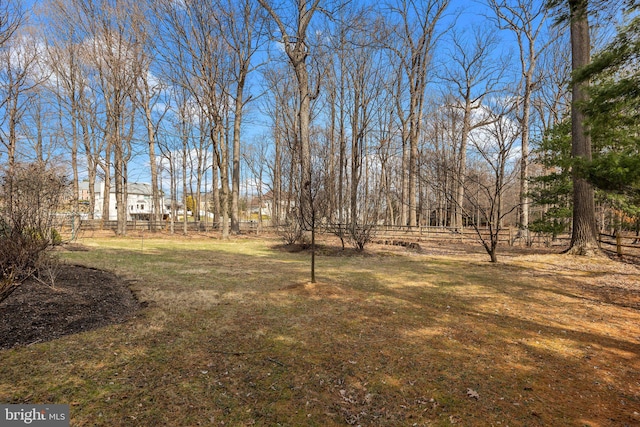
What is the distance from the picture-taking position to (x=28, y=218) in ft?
17.2

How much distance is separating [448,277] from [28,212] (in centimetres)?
840

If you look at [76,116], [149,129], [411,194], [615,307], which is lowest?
[615,307]

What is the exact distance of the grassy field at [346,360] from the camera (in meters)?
2.27

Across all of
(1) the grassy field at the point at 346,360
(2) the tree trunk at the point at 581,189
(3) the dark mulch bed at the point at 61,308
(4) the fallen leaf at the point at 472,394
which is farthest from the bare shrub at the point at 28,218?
(2) the tree trunk at the point at 581,189

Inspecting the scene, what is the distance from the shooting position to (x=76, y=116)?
2150 cm

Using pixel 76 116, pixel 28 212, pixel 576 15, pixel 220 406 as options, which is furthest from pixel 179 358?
pixel 76 116

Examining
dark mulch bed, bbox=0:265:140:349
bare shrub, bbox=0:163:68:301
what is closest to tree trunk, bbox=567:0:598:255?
dark mulch bed, bbox=0:265:140:349

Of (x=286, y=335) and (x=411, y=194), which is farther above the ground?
(x=411, y=194)

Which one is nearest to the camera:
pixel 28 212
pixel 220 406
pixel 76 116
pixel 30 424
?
pixel 30 424

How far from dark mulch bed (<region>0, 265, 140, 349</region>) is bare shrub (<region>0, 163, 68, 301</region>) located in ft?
1.01

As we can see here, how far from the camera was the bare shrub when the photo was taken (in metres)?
4.70

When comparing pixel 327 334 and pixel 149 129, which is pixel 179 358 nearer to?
pixel 327 334

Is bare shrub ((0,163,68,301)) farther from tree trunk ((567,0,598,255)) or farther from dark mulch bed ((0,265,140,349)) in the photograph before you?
tree trunk ((567,0,598,255))

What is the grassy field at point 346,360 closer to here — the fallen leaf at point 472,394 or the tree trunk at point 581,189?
the fallen leaf at point 472,394
